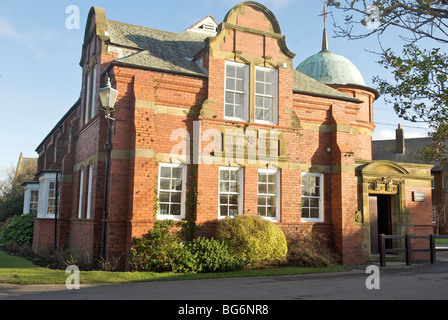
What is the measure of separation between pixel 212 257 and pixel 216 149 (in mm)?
3839

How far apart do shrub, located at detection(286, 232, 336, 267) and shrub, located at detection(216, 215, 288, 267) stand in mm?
719

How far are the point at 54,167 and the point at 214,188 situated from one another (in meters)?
10.3

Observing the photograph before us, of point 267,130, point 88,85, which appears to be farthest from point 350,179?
point 88,85

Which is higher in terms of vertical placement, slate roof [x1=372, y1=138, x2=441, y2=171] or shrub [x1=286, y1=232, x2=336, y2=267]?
slate roof [x1=372, y1=138, x2=441, y2=171]

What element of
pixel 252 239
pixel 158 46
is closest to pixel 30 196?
pixel 158 46

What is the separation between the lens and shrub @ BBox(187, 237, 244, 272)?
494 inches

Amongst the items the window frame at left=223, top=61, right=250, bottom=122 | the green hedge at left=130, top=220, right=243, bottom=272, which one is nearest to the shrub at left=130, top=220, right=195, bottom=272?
the green hedge at left=130, top=220, right=243, bottom=272

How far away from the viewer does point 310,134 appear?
54.1 ft

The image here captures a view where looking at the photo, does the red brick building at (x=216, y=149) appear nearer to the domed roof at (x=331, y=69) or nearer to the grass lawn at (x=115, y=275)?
the grass lawn at (x=115, y=275)

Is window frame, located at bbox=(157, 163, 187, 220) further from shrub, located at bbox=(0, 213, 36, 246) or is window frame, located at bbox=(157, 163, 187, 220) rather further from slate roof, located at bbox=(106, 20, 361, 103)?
shrub, located at bbox=(0, 213, 36, 246)

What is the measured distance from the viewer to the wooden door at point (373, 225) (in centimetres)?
1719

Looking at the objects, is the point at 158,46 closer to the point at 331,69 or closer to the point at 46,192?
the point at 46,192

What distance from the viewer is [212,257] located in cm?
1262
